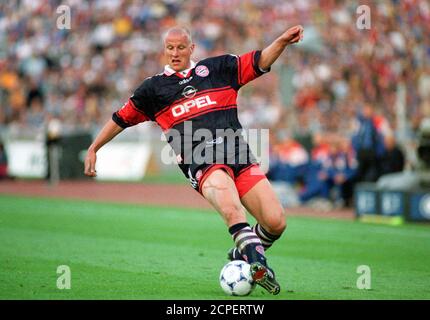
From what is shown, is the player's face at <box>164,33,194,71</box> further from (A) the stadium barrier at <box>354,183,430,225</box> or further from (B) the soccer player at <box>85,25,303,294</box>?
(A) the stadium barrier at <box>354,183,430,225</box>

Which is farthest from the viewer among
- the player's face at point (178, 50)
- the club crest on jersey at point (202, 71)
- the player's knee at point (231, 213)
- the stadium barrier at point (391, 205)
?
the stadium barrier at point (391, 205)

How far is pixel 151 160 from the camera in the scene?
29.0m

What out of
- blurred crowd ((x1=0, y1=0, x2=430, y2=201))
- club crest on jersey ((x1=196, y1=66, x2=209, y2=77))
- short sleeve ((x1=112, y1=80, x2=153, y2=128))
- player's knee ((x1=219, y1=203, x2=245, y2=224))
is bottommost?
player's knee ((x1=219, y1=203, x2=245, y2=224))

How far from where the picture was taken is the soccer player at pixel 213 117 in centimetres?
857

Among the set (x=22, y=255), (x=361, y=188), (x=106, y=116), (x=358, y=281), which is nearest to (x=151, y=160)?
(x=106, y=116)

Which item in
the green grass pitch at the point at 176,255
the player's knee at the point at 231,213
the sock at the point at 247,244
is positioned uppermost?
the player's knee at the point at 231,213

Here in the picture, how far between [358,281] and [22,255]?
14.1ft

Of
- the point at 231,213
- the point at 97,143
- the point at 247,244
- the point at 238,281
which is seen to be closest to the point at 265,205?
the point at 231,213

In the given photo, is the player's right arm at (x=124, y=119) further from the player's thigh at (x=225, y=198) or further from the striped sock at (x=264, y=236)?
the striped sock at (x=264, y=236)

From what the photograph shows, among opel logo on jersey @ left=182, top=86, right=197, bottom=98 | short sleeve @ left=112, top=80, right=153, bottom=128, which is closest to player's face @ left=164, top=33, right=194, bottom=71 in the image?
opel logo on jersey @ left=182, top=86, right=197, bottom=98

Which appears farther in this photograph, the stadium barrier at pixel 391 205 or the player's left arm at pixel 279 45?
the stadium barrier at pixel 391 205

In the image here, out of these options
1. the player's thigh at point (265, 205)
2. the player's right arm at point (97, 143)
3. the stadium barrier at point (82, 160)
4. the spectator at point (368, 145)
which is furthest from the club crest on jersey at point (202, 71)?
the stadium barrier at point (82, 160)

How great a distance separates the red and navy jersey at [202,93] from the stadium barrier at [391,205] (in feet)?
26.0

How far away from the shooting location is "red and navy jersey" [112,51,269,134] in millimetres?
8703
